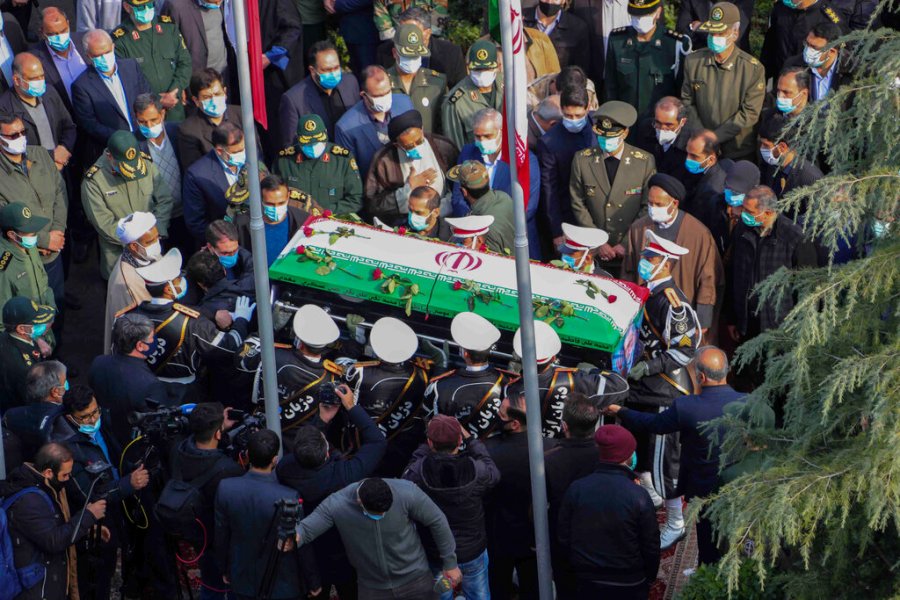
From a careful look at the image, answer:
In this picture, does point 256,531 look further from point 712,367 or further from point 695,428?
point 712,367

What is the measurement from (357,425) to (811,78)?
5.05m

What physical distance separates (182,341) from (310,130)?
→ 2.27m

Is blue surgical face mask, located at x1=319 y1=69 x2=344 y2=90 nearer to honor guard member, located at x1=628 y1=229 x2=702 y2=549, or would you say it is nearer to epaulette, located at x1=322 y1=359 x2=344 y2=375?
honor guard member, located at x1=628 y1=229 x2=702 y2=549

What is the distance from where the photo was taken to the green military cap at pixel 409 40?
11773 mm

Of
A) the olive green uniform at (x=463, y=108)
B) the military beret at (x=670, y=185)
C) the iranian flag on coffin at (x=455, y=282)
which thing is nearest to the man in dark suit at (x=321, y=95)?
the olive green uniform at (x=463, y=108)

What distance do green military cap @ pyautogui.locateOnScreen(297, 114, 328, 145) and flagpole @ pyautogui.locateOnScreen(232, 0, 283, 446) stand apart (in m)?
2.69

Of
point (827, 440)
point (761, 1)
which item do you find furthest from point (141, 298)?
point (761, 1)

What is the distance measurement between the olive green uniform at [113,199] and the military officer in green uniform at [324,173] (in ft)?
3.17

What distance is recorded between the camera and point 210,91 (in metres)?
11.5

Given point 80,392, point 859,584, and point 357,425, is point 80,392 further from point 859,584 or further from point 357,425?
point 859,584

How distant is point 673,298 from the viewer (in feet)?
31.1

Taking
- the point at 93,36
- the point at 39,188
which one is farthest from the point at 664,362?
the point at 93,36

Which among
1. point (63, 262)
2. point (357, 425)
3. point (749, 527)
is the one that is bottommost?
point (63, 262)

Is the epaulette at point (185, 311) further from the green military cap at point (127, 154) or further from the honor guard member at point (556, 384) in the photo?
the honor guard member at point (556, 384)
